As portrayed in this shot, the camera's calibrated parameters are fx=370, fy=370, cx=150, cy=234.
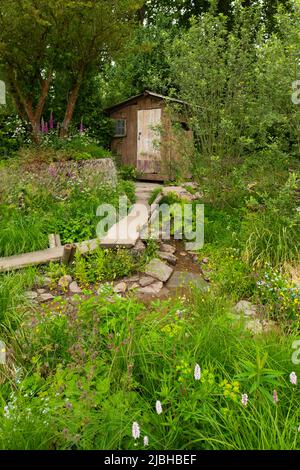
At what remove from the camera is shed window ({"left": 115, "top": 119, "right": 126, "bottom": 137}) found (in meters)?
13.1

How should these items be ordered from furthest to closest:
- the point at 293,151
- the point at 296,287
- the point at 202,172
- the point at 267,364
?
the point at 202,172, the point at 293,151, the point at 296,287, the point at 267,364

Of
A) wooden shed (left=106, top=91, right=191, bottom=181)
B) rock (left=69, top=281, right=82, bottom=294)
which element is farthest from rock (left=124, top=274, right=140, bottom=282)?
wooden shed (left=106, top=91, right=191, bottom=181)

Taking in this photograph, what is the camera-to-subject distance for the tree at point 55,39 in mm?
8039

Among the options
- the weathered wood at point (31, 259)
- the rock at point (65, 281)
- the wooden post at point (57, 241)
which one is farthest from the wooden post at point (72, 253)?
the wooden post at point (57, 241)

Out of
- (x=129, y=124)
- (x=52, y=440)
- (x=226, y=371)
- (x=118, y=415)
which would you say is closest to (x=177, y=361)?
(x=226, y=371)

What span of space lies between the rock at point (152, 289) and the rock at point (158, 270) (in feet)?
0.48

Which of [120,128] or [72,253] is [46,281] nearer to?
[72,253]

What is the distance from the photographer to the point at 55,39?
9.05m

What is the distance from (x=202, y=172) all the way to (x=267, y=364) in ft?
16.2

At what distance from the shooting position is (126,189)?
841cm

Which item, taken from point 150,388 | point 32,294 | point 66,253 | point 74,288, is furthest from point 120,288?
point 150,388

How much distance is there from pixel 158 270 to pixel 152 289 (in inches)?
19.4

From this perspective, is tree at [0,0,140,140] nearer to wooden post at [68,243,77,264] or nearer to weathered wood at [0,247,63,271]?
weathered wood at [0,247,63,271]

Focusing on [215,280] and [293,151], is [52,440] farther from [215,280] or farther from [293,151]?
[293,151]
